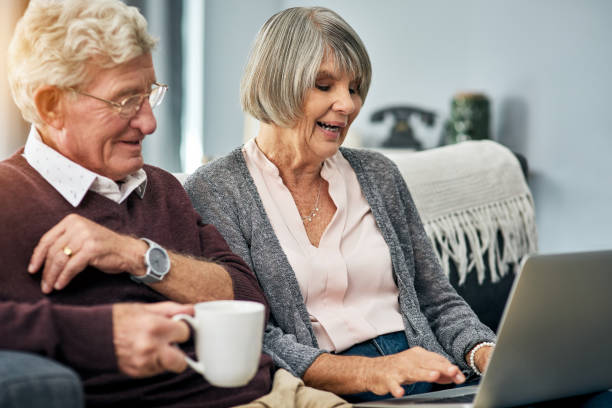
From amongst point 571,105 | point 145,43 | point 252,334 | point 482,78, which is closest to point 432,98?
point 482,78

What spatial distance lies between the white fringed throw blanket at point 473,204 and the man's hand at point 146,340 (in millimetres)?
1163

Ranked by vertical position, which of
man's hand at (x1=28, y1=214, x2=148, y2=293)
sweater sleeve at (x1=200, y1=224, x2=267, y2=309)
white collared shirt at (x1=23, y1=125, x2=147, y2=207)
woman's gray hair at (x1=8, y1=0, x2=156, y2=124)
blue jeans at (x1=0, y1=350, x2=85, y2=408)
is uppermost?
woman's gray hair at (x1=8, y1=0, x2=156, y2=124)

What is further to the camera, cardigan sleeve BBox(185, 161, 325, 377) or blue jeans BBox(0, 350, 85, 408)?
cardigan sleeve BBox(185, 161, 325, 377)

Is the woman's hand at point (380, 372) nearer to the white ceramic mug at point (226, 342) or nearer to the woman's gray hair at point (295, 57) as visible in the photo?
the white ceramic mug at point (226, 342)

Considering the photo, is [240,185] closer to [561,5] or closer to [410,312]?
[410,312]

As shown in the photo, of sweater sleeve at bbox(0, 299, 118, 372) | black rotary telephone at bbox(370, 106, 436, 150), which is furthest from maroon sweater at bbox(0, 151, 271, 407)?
black rotary telephone at bbox(370, 106, 436, 150)

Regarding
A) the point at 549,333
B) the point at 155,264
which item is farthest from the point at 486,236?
the point at 155,264

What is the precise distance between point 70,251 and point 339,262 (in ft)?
1.88

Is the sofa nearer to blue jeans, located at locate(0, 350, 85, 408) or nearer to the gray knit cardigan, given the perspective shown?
the gray knit cardigan

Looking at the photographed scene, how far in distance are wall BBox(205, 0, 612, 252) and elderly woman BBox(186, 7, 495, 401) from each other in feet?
5.76

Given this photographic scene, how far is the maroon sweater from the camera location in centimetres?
85

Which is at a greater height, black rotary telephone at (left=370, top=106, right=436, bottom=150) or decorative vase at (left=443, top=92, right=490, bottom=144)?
decorative vase at (left=443, top=92, right=490, bottom=144)

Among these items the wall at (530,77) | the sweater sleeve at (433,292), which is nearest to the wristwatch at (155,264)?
the sweater sleeve at (433,292)

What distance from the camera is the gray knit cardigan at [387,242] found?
133 cm
